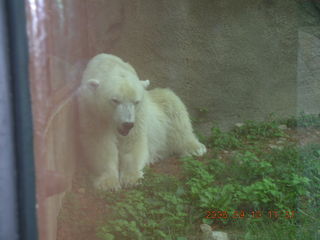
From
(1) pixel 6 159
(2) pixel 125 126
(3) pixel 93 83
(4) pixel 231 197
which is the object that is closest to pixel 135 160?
(2) pixel 125 126

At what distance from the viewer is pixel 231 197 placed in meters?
2.72

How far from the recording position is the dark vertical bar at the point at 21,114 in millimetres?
768

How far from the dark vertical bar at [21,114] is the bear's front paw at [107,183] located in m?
2.01

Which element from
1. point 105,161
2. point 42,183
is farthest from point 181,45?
point 42,183

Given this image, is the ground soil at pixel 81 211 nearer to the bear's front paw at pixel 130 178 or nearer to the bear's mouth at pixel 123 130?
the bear's front paw at pixel 130 178

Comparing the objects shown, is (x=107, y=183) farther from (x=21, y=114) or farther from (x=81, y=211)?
(x=21, y=114)

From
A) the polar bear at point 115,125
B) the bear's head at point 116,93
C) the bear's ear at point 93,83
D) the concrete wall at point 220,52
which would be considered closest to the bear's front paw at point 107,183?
the polar bear at point 115,125

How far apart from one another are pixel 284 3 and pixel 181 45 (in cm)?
113

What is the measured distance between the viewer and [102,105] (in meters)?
3.29

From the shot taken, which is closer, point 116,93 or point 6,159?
point 6,159

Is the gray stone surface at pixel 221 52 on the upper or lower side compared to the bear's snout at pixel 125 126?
upper
